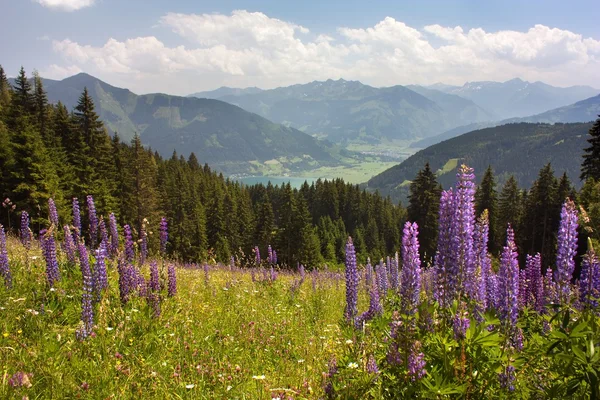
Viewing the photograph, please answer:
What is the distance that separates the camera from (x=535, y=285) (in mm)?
7277

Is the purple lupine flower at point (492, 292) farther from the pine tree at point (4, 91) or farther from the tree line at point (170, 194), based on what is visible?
the pine tree at point (4, 91)

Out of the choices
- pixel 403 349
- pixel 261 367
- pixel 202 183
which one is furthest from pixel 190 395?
pixel 202 183

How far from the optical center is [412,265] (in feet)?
13.9

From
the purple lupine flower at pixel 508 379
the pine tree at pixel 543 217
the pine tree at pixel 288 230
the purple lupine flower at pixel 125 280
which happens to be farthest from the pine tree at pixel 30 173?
the pine tree at pixel 543 217

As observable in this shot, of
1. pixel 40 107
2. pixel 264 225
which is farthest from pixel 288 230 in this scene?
pixel 40 107

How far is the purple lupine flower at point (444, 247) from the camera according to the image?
4.11m

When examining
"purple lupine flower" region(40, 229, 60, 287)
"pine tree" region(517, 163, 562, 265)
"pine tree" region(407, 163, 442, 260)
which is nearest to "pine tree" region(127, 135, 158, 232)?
"pine tree" region(407, 163, 442, 260)

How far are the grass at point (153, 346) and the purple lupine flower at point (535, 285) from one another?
3938 millimetres

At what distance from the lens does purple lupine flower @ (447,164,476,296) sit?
3.95 metres

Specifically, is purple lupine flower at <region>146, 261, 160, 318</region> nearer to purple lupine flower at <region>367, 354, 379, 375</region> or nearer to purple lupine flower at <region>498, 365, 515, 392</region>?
purple lupine flower at <region>367, 354, 379, 375</region>

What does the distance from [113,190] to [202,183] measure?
44.4 metres

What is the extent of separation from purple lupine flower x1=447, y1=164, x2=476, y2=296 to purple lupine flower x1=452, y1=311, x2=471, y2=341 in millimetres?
424

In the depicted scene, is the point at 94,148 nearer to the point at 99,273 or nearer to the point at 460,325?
the point at 99,273

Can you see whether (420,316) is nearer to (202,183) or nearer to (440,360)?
(440,360)
